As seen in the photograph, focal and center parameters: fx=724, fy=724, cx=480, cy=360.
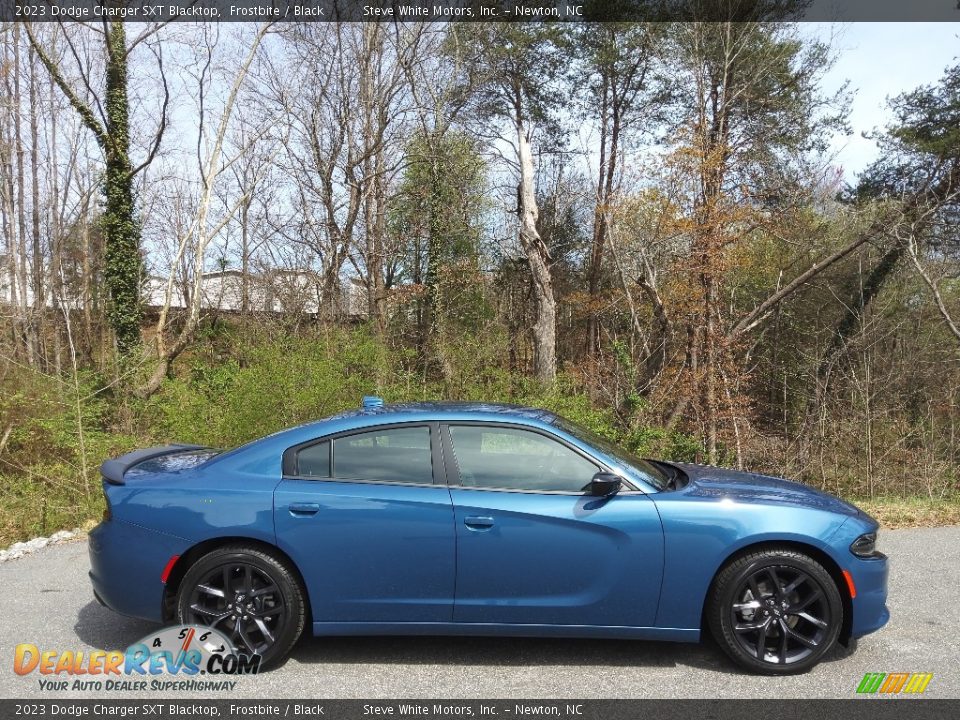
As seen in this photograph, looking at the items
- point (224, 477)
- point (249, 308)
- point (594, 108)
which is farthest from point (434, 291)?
point (224, 477)

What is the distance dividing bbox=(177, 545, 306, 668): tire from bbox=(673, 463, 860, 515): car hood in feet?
7.58

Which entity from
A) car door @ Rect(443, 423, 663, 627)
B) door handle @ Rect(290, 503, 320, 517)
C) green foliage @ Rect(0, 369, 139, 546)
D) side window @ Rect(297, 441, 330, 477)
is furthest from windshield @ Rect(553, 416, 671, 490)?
green foliage @ Rect(0, 369, 139, 546)

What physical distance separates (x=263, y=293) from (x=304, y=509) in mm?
23570

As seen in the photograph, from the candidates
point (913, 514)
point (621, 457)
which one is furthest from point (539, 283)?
point (621, 457)

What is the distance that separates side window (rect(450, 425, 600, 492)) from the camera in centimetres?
403

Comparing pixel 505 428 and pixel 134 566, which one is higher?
pixel 505 428

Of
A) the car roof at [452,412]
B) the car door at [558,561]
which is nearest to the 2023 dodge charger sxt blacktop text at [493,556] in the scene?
the car door at [558,561]

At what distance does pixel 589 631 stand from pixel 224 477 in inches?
86.5

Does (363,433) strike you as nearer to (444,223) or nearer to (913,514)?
(913,514)

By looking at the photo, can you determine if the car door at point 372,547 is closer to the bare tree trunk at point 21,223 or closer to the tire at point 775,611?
the tire at point 775,611

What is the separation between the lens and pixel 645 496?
3.97 meters

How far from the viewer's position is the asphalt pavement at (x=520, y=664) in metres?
3.65

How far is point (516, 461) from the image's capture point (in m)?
4.11

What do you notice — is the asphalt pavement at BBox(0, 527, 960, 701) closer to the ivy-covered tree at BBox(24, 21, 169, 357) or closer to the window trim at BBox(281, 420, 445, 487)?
the window trim at BBox(281, 420, 445, 487)
